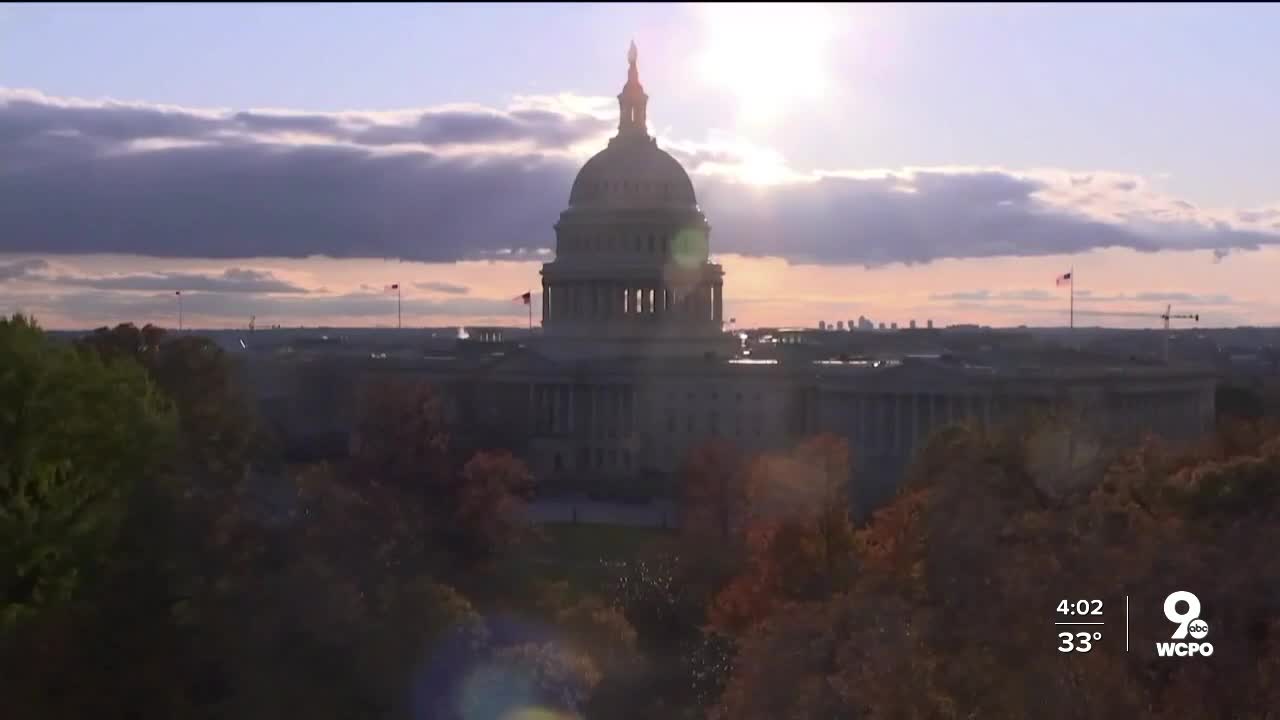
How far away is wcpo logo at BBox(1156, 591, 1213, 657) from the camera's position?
2478cm

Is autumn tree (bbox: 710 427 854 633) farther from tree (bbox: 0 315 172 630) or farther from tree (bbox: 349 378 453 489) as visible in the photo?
tree (bbox: 0 315 172 630)

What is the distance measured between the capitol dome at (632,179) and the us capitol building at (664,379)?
0.16 meters

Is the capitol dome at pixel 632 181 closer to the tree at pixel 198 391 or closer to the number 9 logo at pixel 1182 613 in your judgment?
the tree at pixel 198 391

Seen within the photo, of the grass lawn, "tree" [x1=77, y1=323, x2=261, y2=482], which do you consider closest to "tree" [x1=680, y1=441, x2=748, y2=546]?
the grass lawn

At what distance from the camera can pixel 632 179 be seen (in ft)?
→ 437

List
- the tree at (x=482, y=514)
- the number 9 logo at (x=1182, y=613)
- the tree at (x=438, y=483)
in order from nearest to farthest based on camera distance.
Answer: the number 9 logo at (x=1182, y=613) < the tree at (x=438, y=483) < the tree at (x=482, y=514)

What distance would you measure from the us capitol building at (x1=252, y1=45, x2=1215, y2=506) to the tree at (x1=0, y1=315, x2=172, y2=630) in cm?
4007

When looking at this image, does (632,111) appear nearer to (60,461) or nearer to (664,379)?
(664,379)

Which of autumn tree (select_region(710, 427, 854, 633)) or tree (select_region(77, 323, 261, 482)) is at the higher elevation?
tree (select_region(77, 323, 261, 482))

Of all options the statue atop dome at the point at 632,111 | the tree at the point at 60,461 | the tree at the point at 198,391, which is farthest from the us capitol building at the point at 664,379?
the tree at the point at 60,461

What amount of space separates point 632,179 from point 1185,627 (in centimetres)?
10980

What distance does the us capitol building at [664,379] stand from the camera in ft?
325

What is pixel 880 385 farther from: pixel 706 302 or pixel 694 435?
pixel 706 302

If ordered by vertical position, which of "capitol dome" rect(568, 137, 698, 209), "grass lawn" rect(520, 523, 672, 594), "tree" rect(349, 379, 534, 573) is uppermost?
"capitol dome" rect(568, 137, 698, 209)
